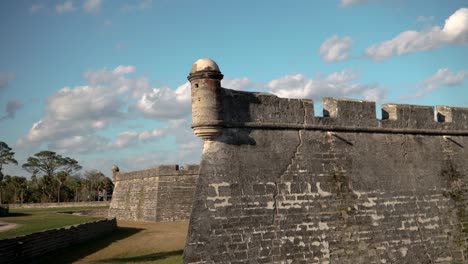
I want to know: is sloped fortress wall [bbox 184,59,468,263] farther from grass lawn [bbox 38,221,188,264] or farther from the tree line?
the tree line

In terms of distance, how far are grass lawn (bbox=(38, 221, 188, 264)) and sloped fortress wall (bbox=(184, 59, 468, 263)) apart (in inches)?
257

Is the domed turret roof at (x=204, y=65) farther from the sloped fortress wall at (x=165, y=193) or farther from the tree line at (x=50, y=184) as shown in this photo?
the tree line at (x=50, y=184)

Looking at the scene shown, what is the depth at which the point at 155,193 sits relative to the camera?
2789cm

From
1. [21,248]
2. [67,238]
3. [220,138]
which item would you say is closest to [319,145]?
[220,138]

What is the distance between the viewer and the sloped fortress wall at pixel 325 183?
26.2 feet

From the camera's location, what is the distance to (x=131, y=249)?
55.9 feet

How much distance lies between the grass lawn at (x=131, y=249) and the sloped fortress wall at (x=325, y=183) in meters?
6.54

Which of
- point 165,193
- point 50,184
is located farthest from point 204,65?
point 50,184

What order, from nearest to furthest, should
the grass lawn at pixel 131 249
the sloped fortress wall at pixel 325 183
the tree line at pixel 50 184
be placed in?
the sloped fortress wall at pixel 325 183, the grass lawn at pixel 131 249, the tree line at pixel 50 184

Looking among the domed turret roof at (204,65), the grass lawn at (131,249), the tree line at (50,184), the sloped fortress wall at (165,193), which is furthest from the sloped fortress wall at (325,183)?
the tree line at (50,184)

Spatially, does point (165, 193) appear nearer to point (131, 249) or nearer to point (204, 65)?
point (131, 249)

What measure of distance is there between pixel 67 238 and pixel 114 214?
1681cm

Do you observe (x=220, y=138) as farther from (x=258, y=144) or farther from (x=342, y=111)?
(x=342, y=111)

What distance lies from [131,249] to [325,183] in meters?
10.6
